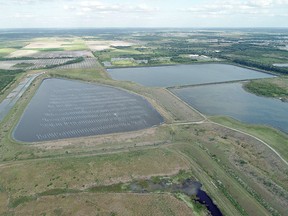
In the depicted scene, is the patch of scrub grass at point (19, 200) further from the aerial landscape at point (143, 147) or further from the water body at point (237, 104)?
the water body at point (237, 104)

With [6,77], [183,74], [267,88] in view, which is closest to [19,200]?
[6,77]

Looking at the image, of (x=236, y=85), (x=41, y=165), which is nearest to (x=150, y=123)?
(x=41, y=165)

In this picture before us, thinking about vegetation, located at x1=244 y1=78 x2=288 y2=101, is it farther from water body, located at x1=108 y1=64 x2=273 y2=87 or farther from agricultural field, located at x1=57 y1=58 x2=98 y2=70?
agricultural field, located at x1=57 y1=58 x2=98 y2=70

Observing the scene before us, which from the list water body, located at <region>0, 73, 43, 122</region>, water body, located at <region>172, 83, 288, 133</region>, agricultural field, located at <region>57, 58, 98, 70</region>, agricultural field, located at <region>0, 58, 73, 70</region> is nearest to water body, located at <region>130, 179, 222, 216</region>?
water body, located at <region>172, 83, 288, 133</region>

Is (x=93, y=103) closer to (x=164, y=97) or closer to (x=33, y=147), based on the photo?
(x=164, y=97)

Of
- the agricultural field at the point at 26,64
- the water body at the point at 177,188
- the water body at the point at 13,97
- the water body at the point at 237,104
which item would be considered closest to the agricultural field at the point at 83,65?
the agricultural field at the point at 26,64

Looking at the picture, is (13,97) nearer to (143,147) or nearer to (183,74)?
(143,147)
